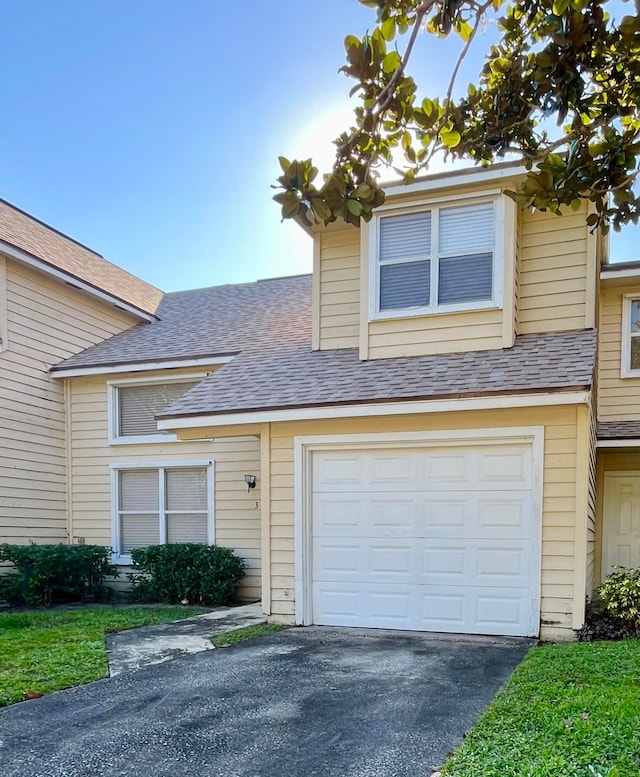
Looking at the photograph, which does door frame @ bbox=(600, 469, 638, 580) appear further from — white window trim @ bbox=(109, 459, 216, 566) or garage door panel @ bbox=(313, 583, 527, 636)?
white window trim @ bbox=(109, 459, 216, 566)

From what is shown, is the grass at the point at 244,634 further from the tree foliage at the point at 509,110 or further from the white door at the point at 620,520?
the white door at the point at 620,520

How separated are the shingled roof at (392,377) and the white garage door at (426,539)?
2.48 feet

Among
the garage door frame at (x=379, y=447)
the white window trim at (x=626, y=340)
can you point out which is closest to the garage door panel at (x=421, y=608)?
the garage door frame at (x=379, y=447)

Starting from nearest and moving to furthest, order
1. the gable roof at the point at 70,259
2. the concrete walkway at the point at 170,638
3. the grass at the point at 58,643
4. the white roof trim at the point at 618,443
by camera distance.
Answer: the grass at the point at 58,643 → the concrete walkway at the point at 170,638 → the white roof trim at the point at 618,443 → the gable roof at the point at 70,259

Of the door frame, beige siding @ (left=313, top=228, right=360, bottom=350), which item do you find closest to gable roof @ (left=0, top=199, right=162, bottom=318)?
beige siding @ (left=313, top=228, right=360, bottom=350)

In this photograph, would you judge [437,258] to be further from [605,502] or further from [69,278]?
[69,278]

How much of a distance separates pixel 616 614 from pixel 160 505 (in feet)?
22.7

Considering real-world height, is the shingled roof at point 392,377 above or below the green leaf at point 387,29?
below

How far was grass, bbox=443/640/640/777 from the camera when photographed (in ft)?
8.98

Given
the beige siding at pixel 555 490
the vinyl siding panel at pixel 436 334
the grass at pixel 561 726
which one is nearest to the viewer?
the grass at pixel 561 726

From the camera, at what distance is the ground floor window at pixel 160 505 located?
9516 millimetres

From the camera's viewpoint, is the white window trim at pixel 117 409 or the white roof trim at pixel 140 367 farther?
the white window trim at pixel 117 409

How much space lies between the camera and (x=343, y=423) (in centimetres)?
685

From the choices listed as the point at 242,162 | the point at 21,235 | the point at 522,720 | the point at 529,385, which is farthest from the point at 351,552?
the point at 21,235
